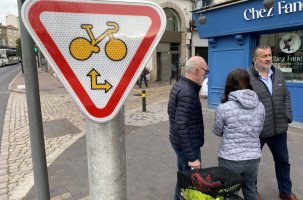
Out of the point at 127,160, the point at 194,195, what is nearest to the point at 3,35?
the point at 127,160

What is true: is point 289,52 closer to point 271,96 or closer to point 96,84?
point 271,96

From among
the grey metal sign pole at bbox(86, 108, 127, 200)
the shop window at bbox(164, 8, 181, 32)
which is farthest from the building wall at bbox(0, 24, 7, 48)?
the grey metal sign pole at bbox(86, 108, 127, 200)

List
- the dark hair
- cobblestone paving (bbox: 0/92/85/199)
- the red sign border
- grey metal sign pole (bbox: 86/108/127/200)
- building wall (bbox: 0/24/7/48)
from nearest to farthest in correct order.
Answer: the red sign border → grey metal sign pole (bbox: 86/108/127/200) → the dark hair → cobblestone paving (bbox: 0/92/85/199) → building wall (bbox: 0/24/7/48)

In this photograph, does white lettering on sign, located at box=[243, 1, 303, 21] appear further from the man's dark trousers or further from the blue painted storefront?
the man's dark trousers

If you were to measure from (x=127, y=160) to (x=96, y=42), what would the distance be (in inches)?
147

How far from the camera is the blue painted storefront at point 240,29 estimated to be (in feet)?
21.9

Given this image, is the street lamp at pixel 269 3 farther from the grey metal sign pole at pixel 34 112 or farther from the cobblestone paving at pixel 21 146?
the grey metal sign pole at pixel 34 112

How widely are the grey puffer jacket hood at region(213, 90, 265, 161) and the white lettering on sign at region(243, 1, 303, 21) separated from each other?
486cm

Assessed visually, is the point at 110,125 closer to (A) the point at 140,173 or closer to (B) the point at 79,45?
(B) the point at 79,45

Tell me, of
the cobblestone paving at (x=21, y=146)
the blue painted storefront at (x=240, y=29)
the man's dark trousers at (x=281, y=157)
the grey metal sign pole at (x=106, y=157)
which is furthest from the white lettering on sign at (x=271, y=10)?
the grey metal sign pole at (x=106, y=157)

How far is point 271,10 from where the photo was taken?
22.4 feet

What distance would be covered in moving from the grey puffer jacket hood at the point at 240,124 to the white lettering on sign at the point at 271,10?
16.0ft

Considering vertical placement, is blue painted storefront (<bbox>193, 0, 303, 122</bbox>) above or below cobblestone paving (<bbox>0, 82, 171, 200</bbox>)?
above

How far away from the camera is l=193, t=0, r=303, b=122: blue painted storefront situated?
6.68 m
